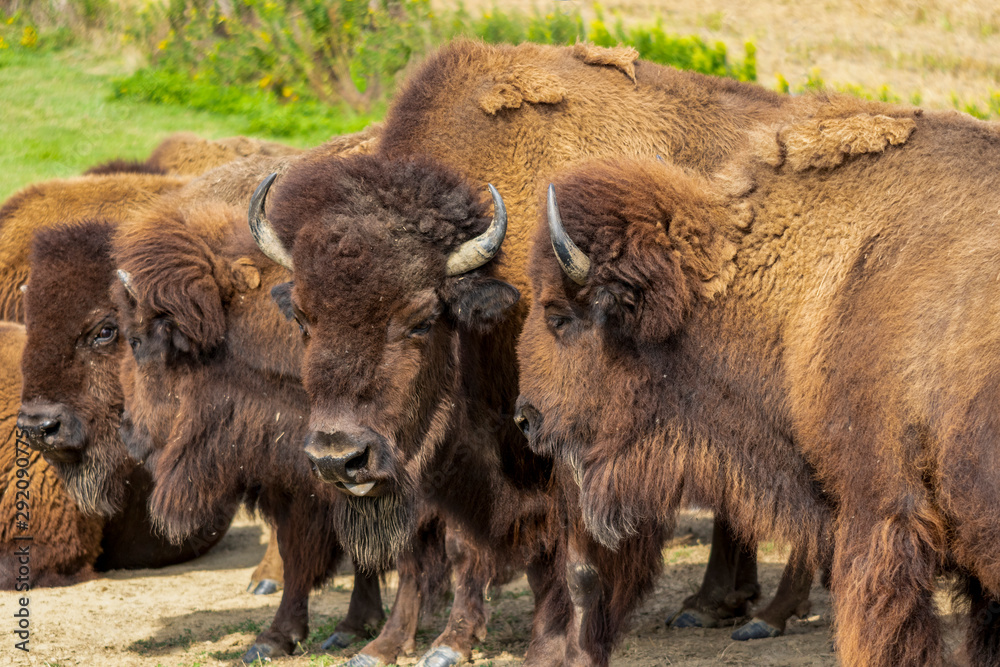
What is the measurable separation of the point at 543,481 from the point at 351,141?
2.64 meters

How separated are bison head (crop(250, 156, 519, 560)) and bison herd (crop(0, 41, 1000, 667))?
1 centimetres

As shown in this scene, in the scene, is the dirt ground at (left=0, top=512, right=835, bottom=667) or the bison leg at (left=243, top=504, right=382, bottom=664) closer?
the dirt ground at (left=0, top=512, right=835, bottom=667)

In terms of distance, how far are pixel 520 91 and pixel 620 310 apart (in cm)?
185

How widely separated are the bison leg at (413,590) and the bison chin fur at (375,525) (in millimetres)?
536

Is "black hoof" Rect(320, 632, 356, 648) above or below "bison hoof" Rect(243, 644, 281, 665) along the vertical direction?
below

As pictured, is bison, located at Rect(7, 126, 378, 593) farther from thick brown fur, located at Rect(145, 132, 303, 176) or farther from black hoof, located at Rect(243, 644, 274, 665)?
black hoof, located at Rect(243, 644, 274, 665)

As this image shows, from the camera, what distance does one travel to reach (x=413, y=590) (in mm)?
5801

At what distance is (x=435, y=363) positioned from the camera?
188 inches

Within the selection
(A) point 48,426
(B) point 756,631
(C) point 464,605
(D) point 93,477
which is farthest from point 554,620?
(A) point 48,426

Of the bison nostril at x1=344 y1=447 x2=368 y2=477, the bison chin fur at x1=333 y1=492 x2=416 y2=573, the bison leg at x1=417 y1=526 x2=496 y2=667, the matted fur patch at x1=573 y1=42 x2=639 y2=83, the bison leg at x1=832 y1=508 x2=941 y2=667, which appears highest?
the matted fur patch at x1=573 y1=42 x2=639 y2=83

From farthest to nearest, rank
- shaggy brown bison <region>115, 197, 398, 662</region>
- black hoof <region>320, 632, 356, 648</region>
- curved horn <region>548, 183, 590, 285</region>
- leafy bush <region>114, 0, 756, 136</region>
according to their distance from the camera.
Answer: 1. leafy bush <region>114, 0, 756, 136</region>
2. black hoof <region>320, 632, 356, 648</region>
3. shaggy brown bison <region>115, 197, 398, 662</region>
4. curved horn <region>548, 183, 590, 285</region>

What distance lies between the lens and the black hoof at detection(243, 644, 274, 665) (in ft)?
18.7

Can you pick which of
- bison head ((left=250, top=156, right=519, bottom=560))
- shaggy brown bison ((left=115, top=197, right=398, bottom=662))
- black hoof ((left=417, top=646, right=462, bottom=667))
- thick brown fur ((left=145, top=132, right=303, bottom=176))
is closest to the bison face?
shaggy brown bison ((left=115, top=197, right=398, bottom=662))

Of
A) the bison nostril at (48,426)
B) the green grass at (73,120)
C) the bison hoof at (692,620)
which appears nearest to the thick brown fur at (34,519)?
the bison nostril at (48,426)
